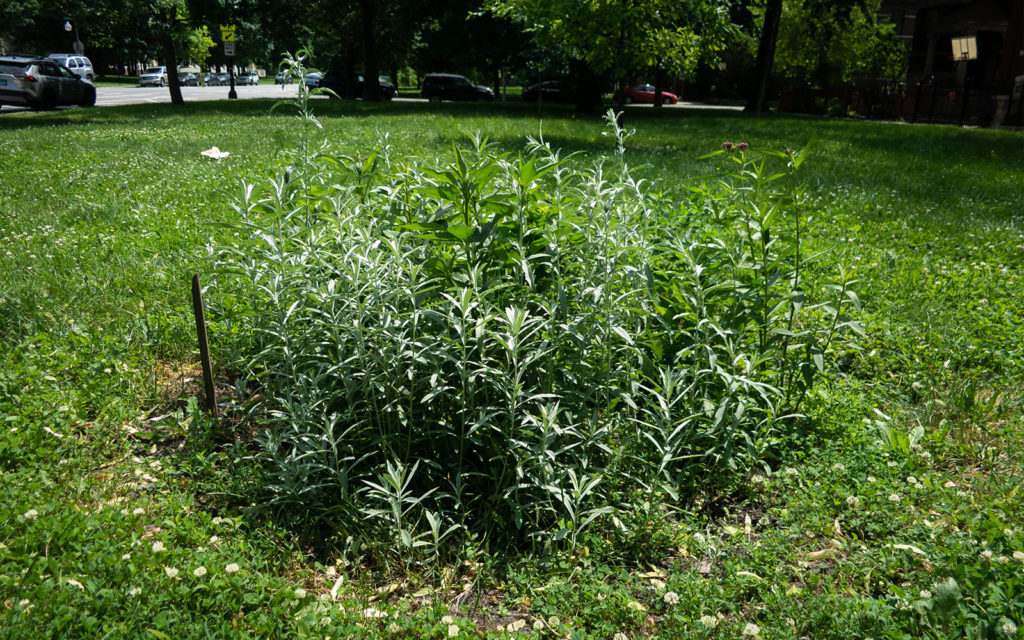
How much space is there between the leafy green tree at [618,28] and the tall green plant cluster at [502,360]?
1079 cm

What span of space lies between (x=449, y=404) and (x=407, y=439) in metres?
0.30

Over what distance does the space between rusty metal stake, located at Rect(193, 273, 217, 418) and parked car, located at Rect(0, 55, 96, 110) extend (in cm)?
2351

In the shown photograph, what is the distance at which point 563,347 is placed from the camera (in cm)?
334

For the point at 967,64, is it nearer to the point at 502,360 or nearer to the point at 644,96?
the point at 644,96

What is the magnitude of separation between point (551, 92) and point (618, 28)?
21.3m

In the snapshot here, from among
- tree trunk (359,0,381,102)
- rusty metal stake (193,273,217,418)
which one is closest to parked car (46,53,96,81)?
tree trunk (359,0,381,102)

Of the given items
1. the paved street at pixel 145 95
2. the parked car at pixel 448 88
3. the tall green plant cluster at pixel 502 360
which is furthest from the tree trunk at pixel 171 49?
the tall green plant cluster at pixel 502 360

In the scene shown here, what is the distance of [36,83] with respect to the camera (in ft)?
70.5

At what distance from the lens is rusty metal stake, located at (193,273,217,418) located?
321cm

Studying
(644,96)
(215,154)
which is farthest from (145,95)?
(215,154)

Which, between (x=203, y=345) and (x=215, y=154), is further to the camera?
(x=215, y=154)

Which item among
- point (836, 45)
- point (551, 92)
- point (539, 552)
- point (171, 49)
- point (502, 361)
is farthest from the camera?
point (551, 92)

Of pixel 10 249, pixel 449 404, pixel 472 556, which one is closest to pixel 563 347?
pixel 449 404

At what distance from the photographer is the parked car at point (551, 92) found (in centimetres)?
3253
